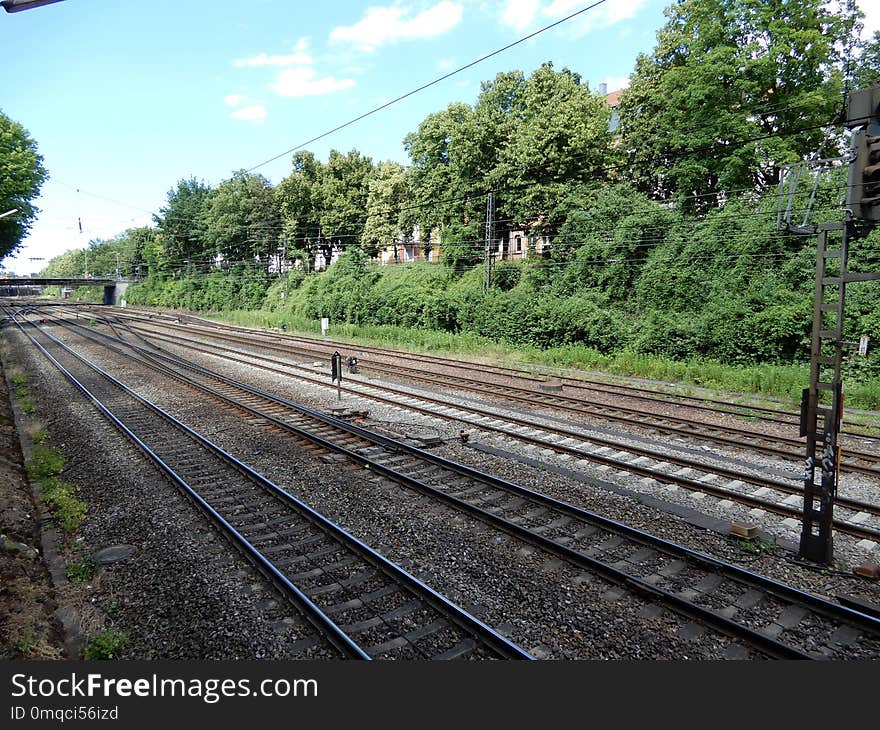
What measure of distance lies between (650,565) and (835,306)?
368 centimetres

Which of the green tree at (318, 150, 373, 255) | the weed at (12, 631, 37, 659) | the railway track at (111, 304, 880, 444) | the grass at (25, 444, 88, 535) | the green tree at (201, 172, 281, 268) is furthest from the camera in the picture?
the green tree at (201, 172, 281, 268)

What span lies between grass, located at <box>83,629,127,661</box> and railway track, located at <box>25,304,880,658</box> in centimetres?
444

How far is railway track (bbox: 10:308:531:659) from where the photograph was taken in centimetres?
507

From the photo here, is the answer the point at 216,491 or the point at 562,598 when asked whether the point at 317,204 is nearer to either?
the point at 216,491

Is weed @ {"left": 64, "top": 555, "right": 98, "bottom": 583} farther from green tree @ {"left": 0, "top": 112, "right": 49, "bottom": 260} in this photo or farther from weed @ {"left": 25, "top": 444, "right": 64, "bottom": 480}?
green tree @ {"left": 0, "top": 112, "right": 49, "bottom": 260}

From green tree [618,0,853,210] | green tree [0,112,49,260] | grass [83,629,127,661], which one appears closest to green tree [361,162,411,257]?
green tree [618,0,853,210]

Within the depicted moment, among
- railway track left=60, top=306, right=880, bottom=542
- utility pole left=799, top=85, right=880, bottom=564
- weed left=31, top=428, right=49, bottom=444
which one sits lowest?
weed left=31, top=428, right=49, bottom=444

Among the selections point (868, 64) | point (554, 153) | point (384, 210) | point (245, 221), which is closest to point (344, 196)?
point (384, 210)

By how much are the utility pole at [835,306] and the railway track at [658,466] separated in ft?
4.11

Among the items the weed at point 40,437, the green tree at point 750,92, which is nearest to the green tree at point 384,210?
the green tree at point 750,92

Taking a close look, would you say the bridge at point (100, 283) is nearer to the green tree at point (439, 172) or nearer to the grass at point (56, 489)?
the green tree at point (439, 172)

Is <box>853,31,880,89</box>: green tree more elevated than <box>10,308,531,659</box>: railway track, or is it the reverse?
<box>853,31,880,89</box>: green tree

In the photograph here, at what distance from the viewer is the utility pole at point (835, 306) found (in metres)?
5.62

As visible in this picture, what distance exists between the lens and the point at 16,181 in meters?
41.2
